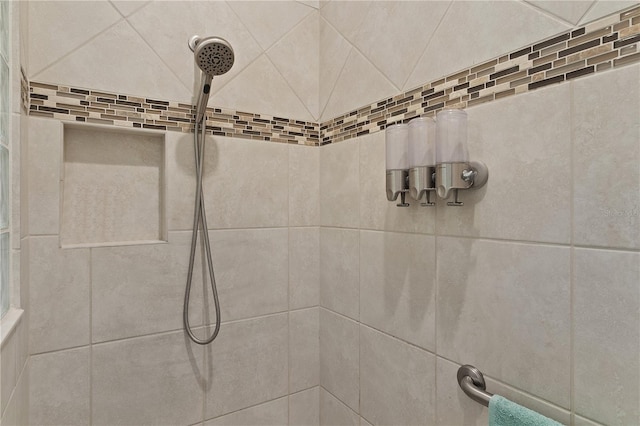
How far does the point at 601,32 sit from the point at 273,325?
1.33 metres

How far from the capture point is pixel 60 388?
104 cm

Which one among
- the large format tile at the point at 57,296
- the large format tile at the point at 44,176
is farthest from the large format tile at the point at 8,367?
the large format tile at the point at 44,176

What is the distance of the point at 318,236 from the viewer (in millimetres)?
1521

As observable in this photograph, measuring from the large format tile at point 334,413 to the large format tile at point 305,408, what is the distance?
0.07 ft

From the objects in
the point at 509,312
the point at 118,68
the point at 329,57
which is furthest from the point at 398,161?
the point at 118,68

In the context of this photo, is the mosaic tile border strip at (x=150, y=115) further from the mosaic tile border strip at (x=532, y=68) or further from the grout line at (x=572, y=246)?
the grout line at (x=572, y=246)

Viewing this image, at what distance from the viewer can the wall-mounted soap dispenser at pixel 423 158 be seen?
0.92 m

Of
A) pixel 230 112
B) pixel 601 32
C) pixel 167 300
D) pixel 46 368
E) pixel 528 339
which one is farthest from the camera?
pixel 230 112

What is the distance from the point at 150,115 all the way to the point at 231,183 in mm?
355

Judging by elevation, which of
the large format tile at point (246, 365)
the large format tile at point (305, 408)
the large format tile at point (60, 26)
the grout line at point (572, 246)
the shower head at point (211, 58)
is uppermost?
the large format tile at point (60, 26)

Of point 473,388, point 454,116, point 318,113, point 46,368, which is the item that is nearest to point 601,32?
point 454,116

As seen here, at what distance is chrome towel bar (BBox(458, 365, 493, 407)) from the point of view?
2.75 ft

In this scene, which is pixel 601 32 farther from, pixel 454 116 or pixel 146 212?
pixel 146 212

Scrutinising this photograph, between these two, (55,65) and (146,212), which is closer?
(55,65)
